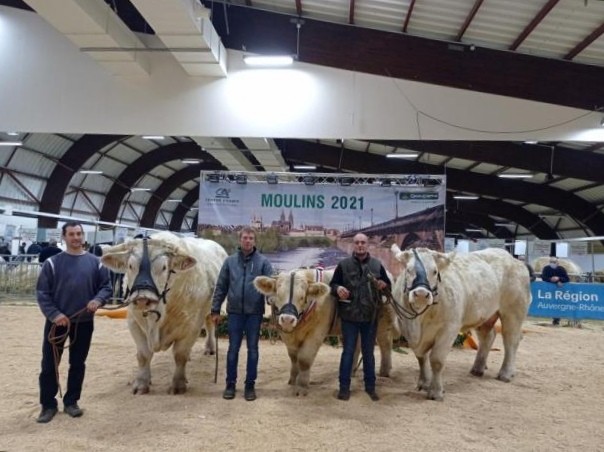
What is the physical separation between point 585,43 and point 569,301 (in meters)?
7.31

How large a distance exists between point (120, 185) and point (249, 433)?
2218 centimetres

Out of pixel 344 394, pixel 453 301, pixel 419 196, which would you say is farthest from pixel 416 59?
pixel 344 394

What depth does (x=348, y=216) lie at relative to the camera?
30.2ft

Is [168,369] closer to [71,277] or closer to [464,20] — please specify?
[71,277]

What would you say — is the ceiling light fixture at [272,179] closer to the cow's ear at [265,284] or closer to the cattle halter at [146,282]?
the cow's ear at [265,284]

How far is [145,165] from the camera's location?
23188 millimetres

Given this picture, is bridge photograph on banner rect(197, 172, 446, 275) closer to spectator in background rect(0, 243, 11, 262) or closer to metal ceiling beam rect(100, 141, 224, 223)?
spectator in background rect(0, 243, 11, 262)

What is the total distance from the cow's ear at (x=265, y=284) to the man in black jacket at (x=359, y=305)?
640 millimetres

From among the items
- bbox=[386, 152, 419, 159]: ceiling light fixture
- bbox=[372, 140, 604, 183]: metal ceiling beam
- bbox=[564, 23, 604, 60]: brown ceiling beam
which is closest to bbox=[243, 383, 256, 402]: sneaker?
bbox=[564, 23, 604, 60]: brown ceiling beam

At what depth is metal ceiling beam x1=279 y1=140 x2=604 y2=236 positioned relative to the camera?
18.1 metres

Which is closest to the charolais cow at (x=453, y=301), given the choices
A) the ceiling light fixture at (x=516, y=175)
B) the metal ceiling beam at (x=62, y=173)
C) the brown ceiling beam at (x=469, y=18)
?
the brown ceiling beam at (x=469, y=18)

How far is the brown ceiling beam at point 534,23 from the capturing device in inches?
293

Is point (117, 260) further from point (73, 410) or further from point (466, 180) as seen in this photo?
point (466, 180)

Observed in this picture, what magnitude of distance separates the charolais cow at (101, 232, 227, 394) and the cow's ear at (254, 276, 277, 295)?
653 millimetres
